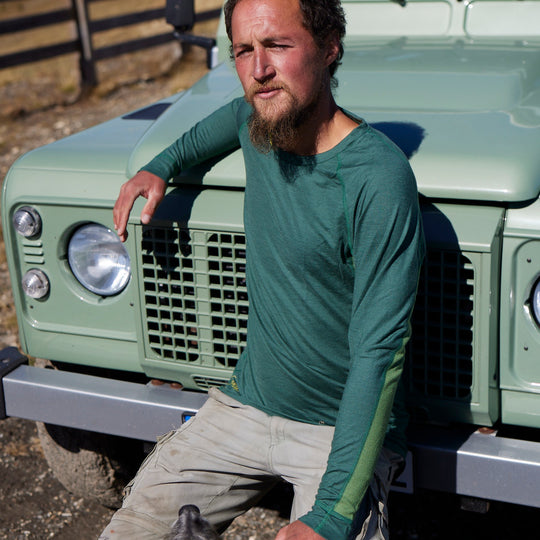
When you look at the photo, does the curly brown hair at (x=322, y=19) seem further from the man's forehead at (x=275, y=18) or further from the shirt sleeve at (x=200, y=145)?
the shirt sleeve at (x=200, y=145)

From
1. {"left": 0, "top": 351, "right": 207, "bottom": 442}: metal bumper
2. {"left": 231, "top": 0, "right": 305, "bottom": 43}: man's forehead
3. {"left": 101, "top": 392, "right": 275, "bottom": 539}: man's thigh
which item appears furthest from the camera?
{"left": 0, "top": 351, "right": 207, "bottom": 442}: metal bumper

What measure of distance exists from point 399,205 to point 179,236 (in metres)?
0.74

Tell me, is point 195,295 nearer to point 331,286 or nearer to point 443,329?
point 331,286

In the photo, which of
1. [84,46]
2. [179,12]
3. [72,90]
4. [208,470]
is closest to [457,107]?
[208,470]

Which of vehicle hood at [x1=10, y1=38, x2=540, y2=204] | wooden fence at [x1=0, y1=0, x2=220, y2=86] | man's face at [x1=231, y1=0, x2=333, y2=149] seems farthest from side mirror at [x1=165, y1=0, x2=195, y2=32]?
wooden fence at [x1=0, y1=0, x2=220, y2=86]

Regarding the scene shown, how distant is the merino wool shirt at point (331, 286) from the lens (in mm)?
1864

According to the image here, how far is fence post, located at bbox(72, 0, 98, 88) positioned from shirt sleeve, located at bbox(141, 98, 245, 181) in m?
8.99

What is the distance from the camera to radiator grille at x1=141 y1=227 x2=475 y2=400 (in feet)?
7.00

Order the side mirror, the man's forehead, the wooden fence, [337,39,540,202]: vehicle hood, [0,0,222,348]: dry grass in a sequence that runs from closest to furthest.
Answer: the man's forehead < [337,39,540,202]: vehicle hood < the side mirror < [0,0,222,348]: dry grass < the wooden fence

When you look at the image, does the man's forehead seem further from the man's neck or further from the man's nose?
the man's neck

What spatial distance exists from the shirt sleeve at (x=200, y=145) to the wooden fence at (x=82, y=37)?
8452 millimetres

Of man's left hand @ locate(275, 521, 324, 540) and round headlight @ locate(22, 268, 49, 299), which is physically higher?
round headlight @ locate(22, 268, 49, 299)

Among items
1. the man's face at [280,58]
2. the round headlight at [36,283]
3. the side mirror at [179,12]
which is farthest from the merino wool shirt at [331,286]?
the side mirror at [179,12]

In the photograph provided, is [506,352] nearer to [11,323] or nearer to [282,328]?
[282,328]
